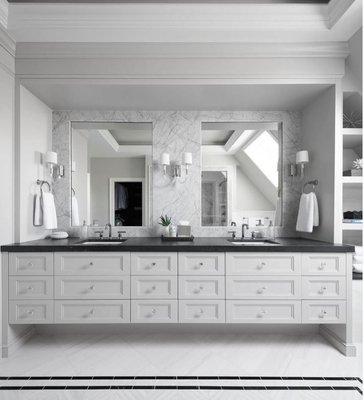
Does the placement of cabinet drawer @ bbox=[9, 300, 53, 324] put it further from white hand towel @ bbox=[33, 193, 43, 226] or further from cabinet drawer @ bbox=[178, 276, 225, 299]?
cabinet drawer @ bbox=[178, 276, 225, 299]

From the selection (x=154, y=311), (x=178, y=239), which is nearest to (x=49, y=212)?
(x=178, y=239)

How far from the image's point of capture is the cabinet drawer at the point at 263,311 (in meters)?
2.44

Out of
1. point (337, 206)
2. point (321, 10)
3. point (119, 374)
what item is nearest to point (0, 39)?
point (321, 10)

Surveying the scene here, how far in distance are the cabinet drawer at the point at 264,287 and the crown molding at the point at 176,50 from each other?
1792 millimetres

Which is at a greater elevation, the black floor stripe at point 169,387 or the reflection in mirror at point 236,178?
the reflection in mirror at point 236,178

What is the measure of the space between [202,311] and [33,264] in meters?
1.37

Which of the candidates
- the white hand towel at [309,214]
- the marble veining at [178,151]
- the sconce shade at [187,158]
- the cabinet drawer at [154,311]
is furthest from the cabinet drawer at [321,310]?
the sconce shade at [187,158]

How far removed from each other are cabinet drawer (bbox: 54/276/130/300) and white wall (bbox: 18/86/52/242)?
0.60m

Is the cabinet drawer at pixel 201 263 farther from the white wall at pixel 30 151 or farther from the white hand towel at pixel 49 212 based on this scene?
the white wall at pixel 30 151

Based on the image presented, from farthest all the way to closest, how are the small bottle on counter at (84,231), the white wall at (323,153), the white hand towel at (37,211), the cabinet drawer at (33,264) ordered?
the small bottle on counter at (84,231), the white hand towel at (37,211), the white wall at (323,153), the cabinet drawer at (33,264)

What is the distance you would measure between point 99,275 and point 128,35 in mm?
1895

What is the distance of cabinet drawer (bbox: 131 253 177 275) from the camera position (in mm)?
2447

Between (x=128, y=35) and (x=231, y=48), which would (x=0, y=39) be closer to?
(x=128, y=35)

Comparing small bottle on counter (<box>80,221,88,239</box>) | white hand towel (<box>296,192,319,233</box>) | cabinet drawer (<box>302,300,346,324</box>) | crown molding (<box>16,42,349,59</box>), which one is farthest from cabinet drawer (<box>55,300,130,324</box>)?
crown molding (<box>16,42,349,59</box>)
